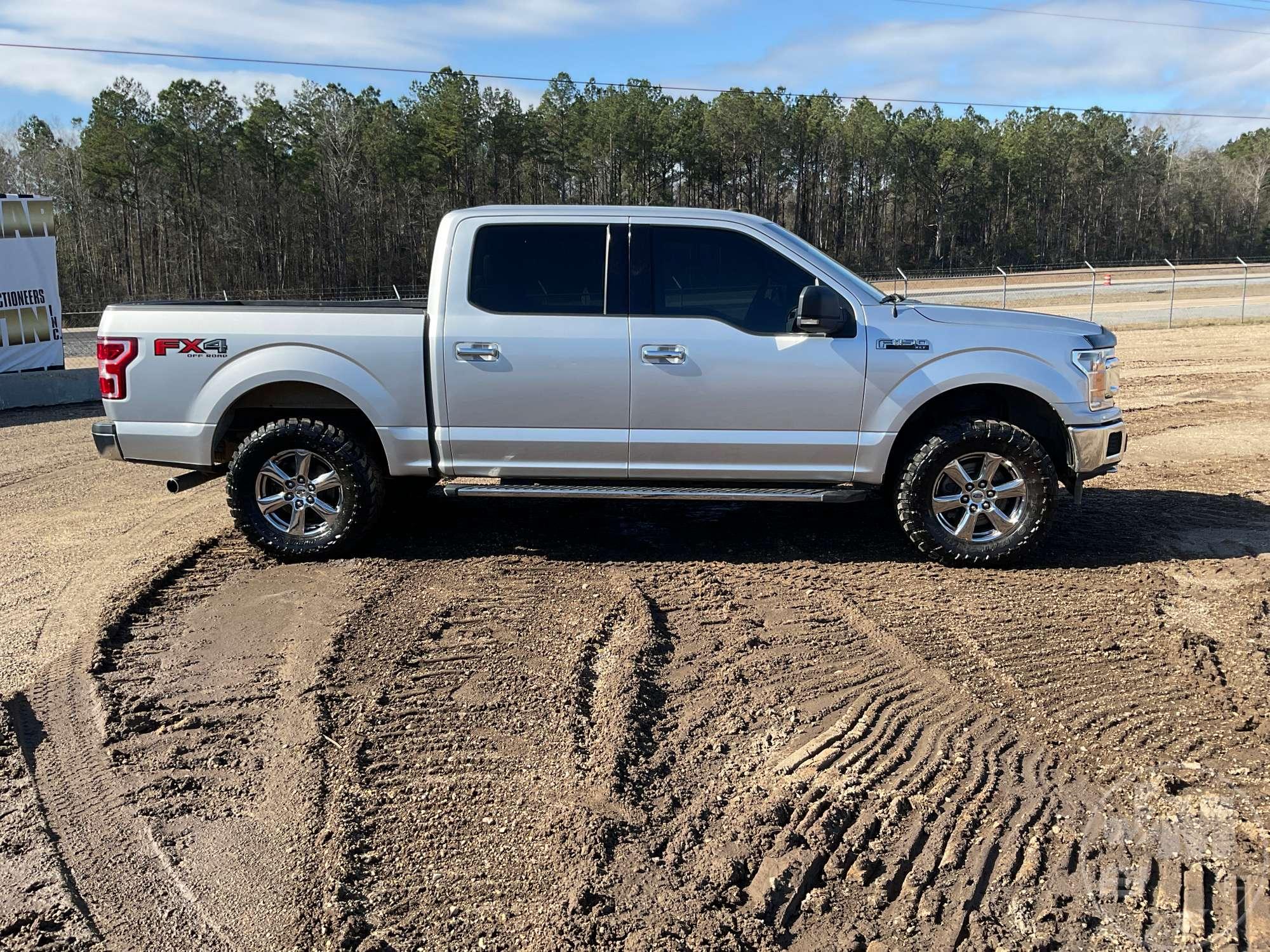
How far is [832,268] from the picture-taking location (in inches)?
233

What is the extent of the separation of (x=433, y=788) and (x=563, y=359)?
2.93m

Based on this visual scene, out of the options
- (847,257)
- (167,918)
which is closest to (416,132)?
(847,257)

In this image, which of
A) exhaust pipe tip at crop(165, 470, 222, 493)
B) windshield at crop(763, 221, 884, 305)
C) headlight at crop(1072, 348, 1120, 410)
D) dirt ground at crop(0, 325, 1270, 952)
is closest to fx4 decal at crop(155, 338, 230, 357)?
exhaust pipe tip at crop(165, 470, 222, 493)

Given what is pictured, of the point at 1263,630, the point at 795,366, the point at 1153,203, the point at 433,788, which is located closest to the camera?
the point at 433,788

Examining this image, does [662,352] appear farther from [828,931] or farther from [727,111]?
[727,111]

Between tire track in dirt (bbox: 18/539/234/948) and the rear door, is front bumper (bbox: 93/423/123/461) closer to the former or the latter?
tire track in dirt (bbox: 18/539/234/948)

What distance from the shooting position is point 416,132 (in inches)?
2292

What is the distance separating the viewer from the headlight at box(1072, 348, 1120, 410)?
19.2 feet

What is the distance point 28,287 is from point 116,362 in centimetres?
1109

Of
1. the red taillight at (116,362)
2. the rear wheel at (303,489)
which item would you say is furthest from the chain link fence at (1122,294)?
the red taillight at (116,362)

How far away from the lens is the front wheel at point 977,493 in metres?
5.86

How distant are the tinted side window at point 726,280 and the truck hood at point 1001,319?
83 cm

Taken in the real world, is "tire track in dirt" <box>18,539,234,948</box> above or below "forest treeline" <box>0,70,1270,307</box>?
below

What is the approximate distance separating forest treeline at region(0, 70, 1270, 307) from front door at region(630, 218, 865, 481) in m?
50.3
